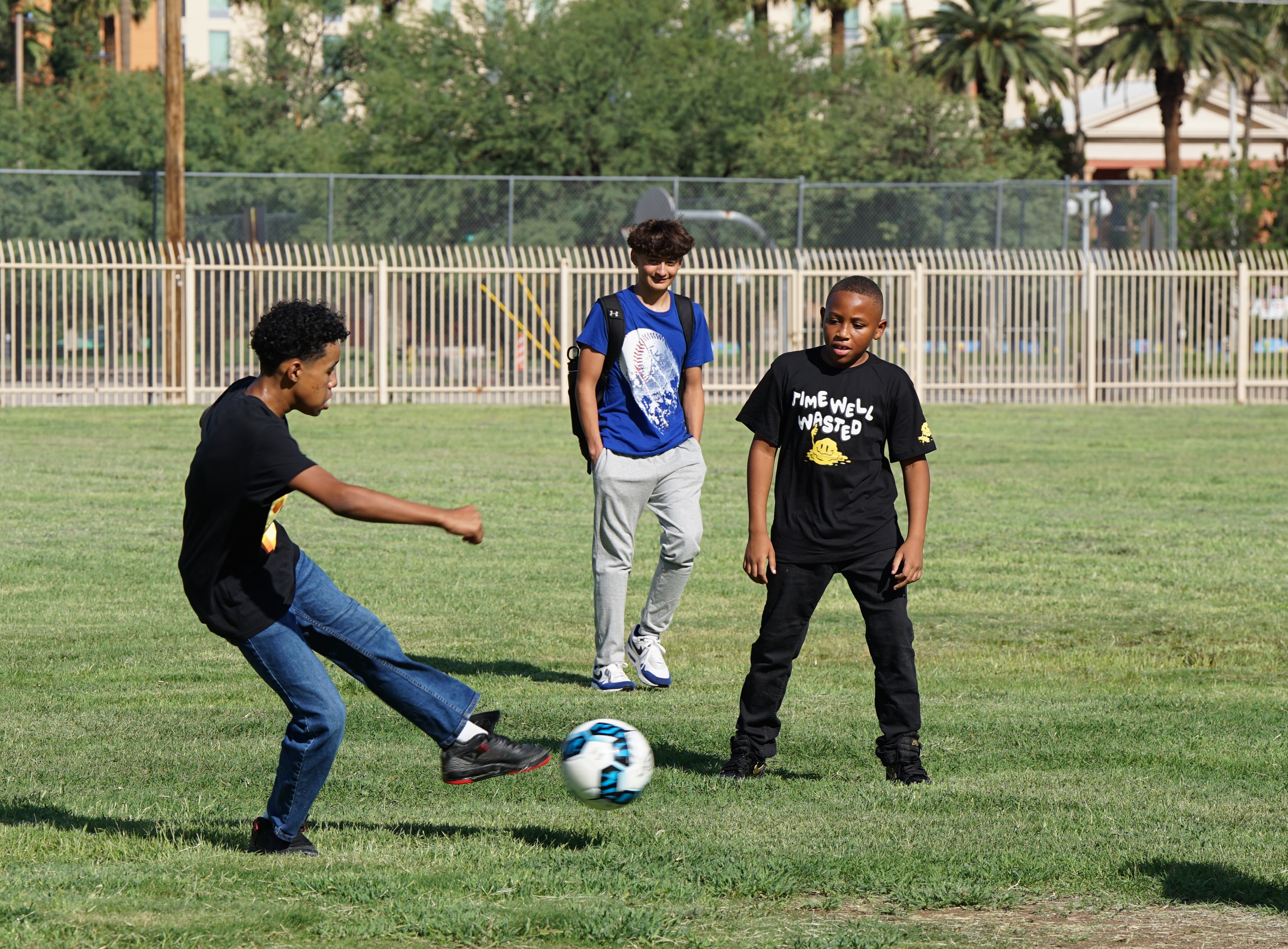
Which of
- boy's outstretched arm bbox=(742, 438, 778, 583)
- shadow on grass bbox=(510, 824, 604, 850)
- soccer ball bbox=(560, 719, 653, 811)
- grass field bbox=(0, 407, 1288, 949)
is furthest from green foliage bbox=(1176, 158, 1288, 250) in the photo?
soccer ball bbox=(560, 719, 653, 811)

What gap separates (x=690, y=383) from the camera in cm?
729

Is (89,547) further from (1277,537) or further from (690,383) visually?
(1277,537)

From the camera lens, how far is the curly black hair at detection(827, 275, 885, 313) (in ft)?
18.0

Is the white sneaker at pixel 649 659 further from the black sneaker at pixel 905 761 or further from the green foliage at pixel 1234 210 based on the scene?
the green foliage at pixel 1234 210

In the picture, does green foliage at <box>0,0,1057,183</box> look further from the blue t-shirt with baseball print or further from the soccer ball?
the soccer ball

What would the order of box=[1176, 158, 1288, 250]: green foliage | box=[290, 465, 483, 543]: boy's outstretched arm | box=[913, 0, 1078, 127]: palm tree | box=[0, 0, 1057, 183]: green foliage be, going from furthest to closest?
box=[913, 0, 1078, 127]: palm tree, box=[1176, 158, 1288, 250]: green foliage, box=[0, 0, 1057, 183]: green foliage, box=[290, 465, 483, 543]: boy's outstretched arm

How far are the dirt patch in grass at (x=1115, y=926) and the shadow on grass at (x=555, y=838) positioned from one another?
3.39 ft

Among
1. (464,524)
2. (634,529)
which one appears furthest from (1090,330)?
(464,524)

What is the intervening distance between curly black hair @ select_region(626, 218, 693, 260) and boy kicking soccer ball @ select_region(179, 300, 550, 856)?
93.0 inches

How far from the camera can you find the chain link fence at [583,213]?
27.3 meters

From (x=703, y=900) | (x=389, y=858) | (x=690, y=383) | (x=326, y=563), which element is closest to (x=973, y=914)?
(x=703, y=900)

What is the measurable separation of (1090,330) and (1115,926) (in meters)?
22.8

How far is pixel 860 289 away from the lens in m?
5.50

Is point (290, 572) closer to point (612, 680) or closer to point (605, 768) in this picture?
point (605, 768)
